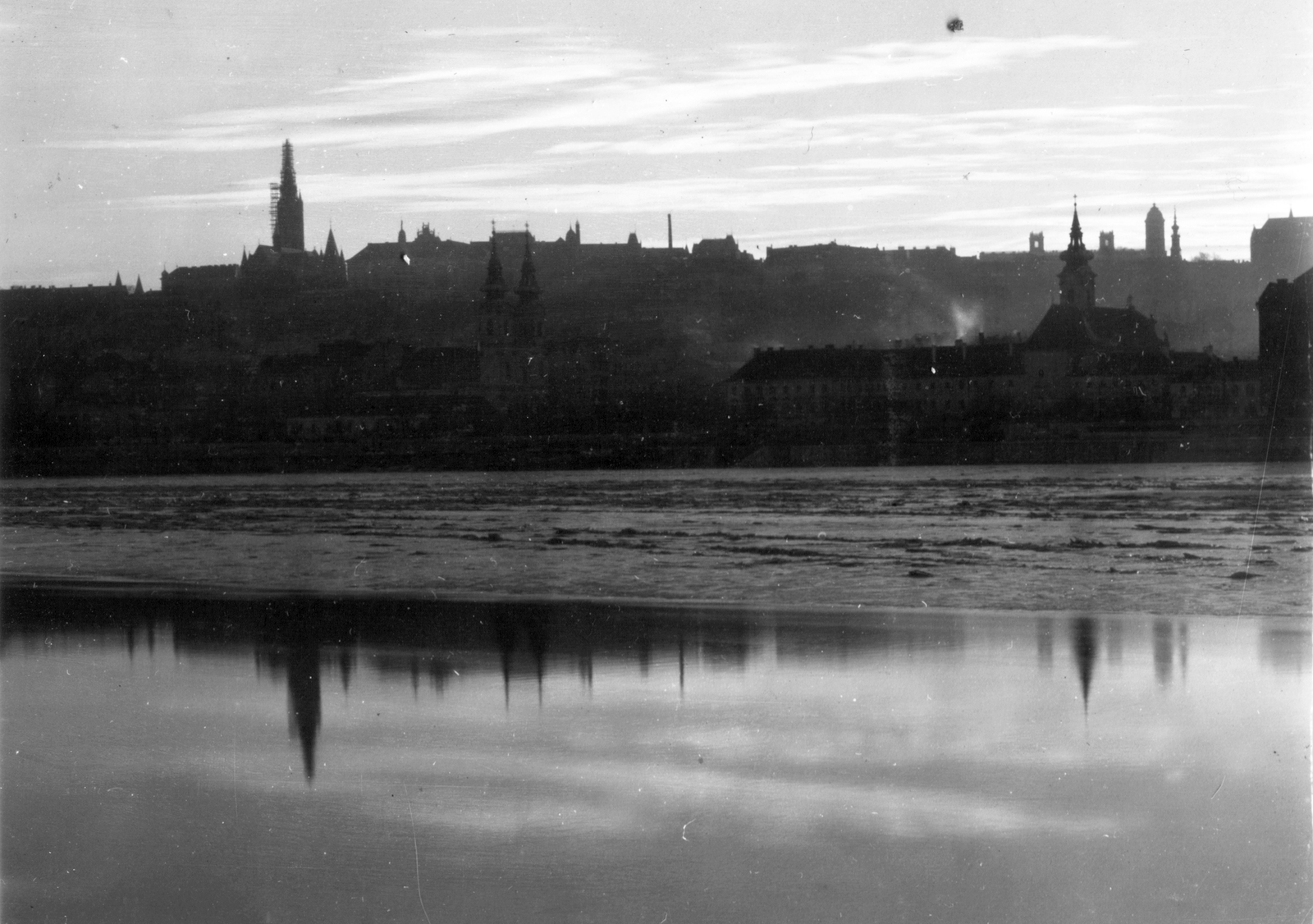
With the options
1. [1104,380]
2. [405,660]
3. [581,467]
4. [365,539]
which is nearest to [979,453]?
[581,467]

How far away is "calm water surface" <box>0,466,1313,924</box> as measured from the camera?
457 centimetres

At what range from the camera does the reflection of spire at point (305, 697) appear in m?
6.17

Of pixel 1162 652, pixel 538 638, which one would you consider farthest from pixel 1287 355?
pixel 538 638

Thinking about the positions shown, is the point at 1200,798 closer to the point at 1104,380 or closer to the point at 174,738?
the point at 174,738

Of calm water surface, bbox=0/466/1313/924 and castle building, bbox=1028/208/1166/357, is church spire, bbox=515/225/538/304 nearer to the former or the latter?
castle building, bbox=1028/208/1166/357

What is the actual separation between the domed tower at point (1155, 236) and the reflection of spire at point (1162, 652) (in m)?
97.0

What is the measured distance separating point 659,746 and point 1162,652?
12.0ft

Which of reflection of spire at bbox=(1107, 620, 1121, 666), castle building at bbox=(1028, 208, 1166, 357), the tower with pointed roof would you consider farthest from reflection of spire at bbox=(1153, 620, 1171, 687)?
castle building at bbox=(1028, 208, 1166, 357)

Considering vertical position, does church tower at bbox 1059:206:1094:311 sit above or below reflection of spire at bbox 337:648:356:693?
above

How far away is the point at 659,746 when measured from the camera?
6121mm

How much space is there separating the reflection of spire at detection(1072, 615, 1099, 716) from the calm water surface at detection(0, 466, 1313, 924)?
0.12 feet

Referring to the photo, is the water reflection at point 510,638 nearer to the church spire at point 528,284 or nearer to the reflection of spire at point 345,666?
the reflection of spire at point 345,666

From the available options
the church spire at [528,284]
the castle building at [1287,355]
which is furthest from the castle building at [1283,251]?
the church spire at [528,284]

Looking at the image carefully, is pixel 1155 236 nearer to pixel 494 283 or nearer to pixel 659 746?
pixel 494 283
